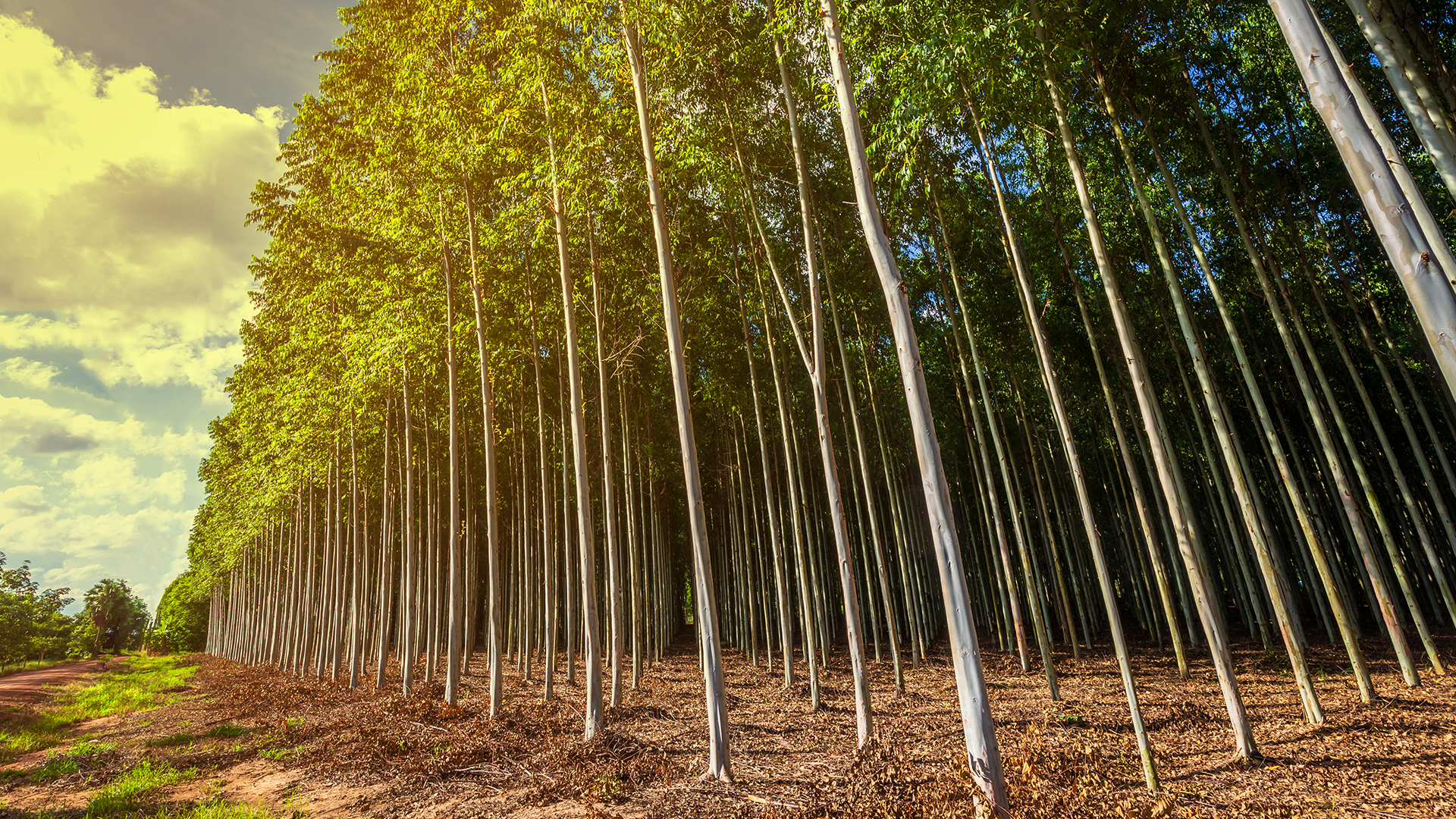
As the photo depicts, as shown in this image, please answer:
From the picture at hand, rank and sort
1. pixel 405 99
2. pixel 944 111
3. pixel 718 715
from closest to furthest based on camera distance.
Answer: pixel 718 715, pixel 944 111, pixel 405 99

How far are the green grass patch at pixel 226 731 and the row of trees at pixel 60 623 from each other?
23.8 metres

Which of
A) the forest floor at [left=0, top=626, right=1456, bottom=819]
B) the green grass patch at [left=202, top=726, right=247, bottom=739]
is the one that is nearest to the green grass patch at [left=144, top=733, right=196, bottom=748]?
the forest floor at [left=0, top=626, right=1456, bottom=819]

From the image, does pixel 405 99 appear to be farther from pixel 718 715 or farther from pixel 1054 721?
pixel 1054 721

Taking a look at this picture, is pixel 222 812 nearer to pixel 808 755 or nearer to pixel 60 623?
pixel 808 755

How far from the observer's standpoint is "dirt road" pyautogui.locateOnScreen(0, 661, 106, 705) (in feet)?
52.3

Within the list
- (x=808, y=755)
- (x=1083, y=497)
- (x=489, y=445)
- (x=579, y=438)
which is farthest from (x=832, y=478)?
(x=489, y=445)

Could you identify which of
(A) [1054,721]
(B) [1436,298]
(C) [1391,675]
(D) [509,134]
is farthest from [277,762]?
(C) [1391,675]

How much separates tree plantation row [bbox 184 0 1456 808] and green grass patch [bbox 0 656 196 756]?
4.52 m

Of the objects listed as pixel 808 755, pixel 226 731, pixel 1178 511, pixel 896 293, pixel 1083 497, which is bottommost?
pixel 808 755

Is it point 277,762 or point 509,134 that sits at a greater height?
point 509,134

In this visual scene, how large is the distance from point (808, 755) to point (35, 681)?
103ft

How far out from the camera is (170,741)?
9102mm

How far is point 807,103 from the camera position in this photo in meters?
8.05

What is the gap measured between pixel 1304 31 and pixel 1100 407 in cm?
1146
